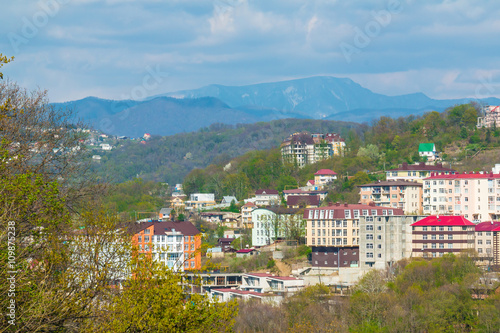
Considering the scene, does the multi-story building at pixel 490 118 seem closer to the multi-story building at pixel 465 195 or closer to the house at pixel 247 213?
the multi-story building at pixel 465 195

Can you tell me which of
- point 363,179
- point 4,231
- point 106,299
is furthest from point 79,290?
point 363,179

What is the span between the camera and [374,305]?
156ft

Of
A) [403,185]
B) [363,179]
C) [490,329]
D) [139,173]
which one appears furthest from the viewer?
[139,173]

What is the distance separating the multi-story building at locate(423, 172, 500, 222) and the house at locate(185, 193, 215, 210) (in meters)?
37.5

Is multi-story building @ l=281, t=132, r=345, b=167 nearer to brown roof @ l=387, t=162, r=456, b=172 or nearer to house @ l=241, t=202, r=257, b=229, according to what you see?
house @ l=241, t=202, r=257, b=229

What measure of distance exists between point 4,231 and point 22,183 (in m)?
1.48

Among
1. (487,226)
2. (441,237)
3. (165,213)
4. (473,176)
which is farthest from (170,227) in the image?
(473,176)

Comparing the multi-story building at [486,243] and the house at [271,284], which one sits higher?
the multi-story building at [486,243]

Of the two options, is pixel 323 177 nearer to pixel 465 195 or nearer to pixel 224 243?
pixel 224 243

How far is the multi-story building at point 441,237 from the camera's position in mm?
59438

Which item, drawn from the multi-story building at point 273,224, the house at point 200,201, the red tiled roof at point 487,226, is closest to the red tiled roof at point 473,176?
the red tiled roof at point 487,226

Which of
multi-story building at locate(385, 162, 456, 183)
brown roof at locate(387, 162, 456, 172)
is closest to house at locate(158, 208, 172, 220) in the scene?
multi-story building at locate(385, 162, 456, 183)

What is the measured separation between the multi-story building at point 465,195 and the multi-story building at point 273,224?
12.3m

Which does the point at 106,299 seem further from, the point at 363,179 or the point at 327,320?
the point at 363,179
